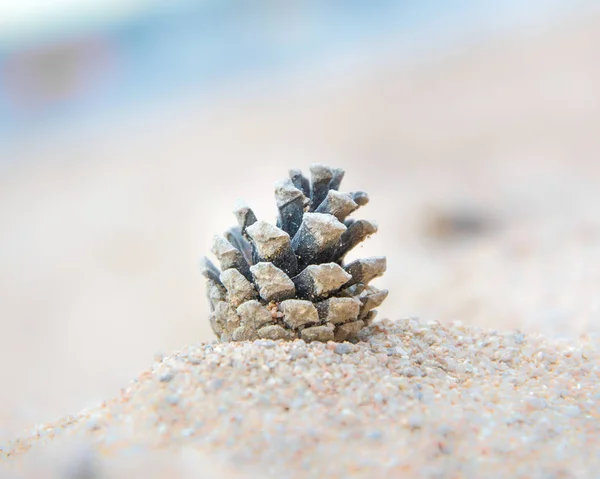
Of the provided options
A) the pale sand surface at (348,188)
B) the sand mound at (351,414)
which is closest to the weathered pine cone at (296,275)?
the sand mound at (351,414)

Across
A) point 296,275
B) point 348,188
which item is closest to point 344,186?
point 348,188

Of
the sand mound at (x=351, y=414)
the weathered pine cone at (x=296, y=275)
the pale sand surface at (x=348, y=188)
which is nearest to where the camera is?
the sand mound at (x=351, y=414)

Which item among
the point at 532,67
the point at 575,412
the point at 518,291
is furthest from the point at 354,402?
the point at 532,67

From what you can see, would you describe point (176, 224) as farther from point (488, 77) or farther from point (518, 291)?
point (488, 77)

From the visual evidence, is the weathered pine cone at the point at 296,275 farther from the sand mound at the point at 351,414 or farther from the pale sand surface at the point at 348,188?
the pale sand surface at the point at 348,188

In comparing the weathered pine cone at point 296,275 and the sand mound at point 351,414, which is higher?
the weathered pine cone at point 296,275

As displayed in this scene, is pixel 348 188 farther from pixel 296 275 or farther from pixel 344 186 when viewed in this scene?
pixel 296 275
